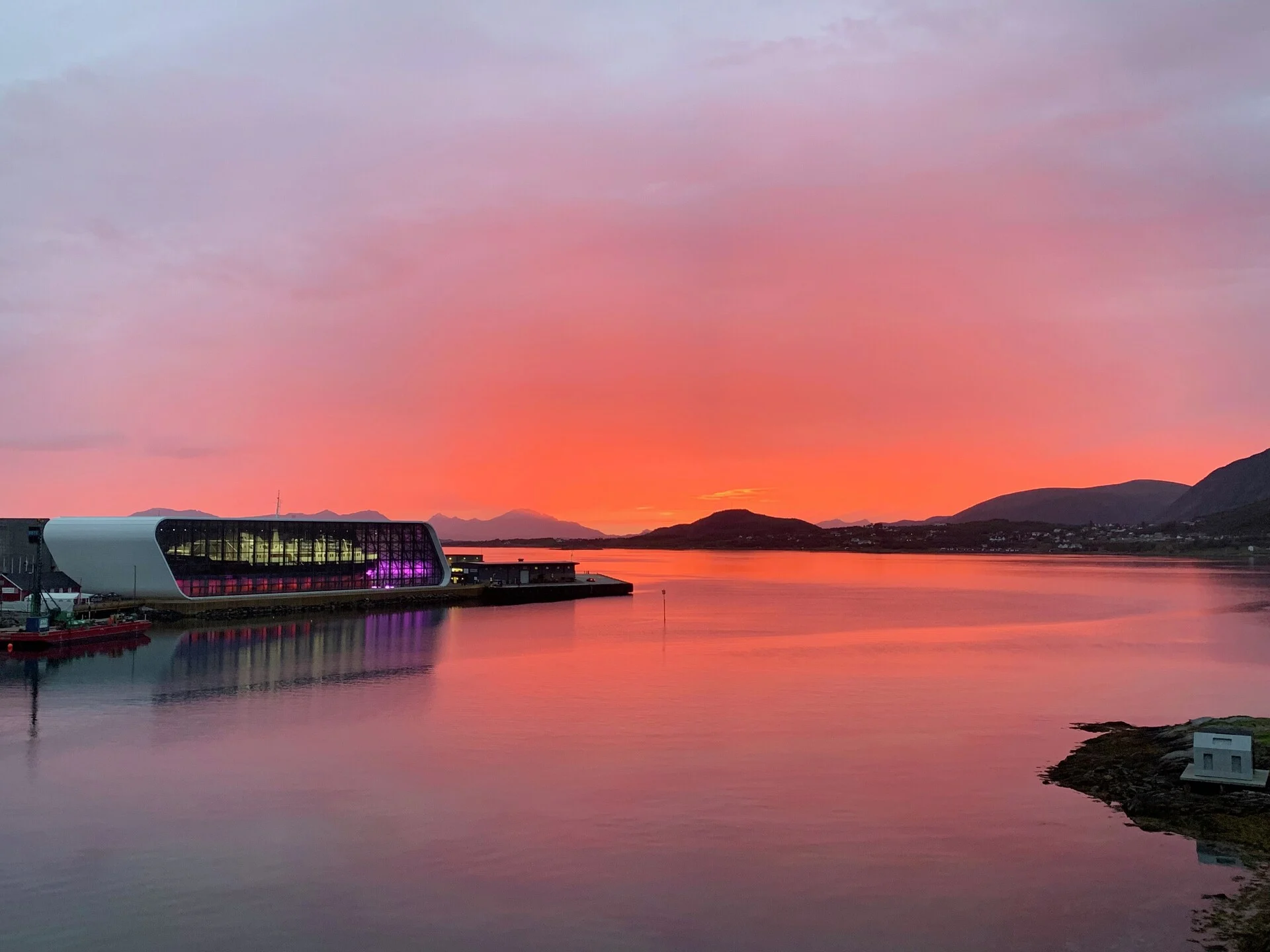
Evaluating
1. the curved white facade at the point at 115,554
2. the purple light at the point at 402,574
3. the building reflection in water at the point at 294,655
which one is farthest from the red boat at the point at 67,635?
the purple light at the point at 402,574

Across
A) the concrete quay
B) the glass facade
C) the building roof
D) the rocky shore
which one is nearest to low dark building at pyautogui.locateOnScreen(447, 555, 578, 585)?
the concrete quay

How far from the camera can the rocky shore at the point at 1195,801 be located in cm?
1944

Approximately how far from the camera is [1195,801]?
2659 cm

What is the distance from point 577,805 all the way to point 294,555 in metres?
73.9

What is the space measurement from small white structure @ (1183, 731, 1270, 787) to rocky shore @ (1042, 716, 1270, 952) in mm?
370

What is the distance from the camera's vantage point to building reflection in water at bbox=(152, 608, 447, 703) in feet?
170

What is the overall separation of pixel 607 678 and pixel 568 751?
64.8 ft

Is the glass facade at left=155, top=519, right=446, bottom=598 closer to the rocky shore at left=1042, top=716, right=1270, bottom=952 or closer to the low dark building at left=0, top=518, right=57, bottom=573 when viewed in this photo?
the low dark building at left=0, top=518, right=57, bottom=573

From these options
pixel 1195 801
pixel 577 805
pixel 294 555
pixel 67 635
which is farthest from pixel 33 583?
pixel 1195 801

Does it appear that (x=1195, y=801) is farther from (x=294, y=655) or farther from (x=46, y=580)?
(x=46, y=580)

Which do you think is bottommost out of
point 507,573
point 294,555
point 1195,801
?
point 1195,801

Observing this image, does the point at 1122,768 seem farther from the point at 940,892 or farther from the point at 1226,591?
the point at 1226,591

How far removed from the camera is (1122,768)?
31.2m

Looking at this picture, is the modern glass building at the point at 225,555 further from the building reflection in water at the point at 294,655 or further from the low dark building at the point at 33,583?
the building reflection in water at the point at 294,655
